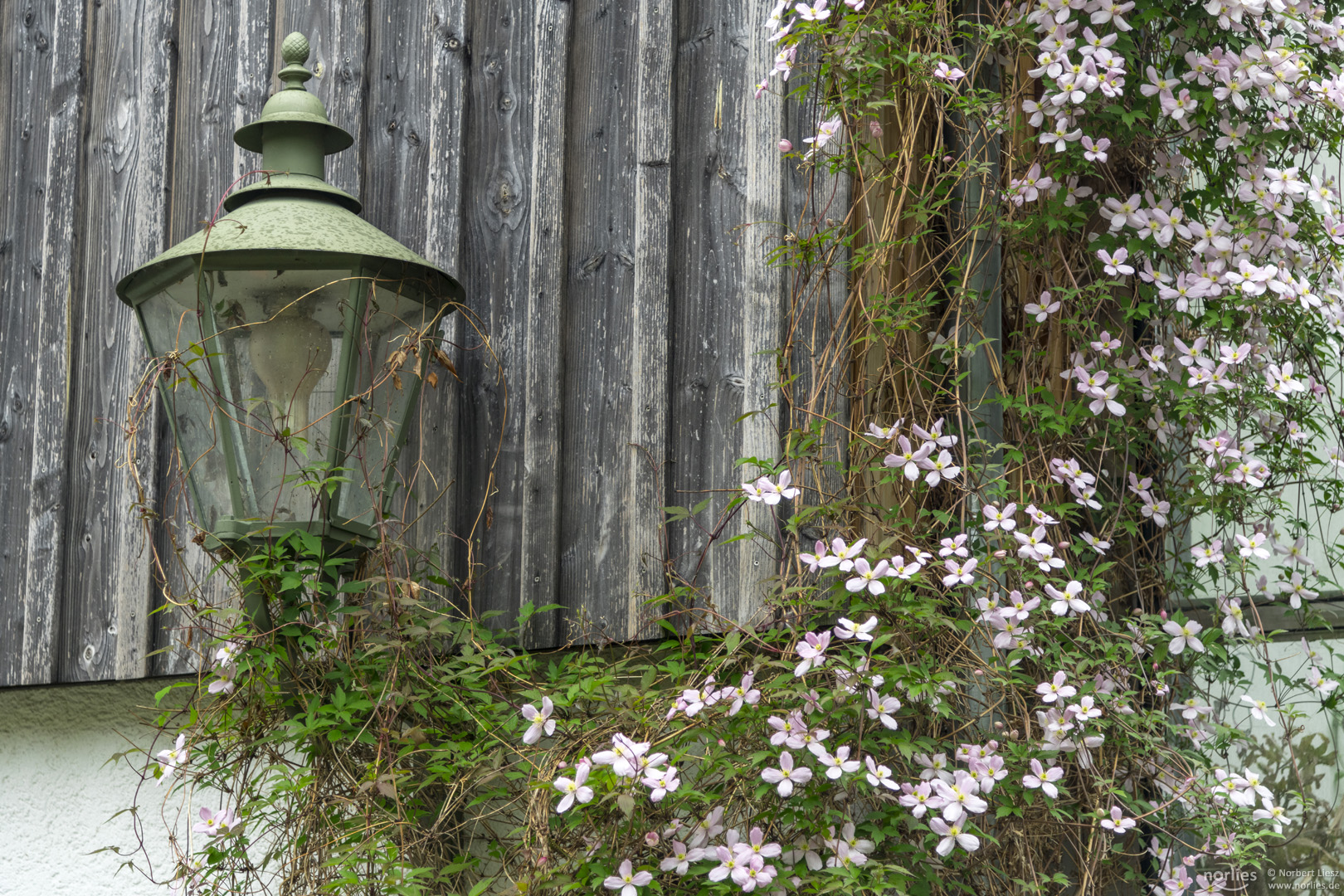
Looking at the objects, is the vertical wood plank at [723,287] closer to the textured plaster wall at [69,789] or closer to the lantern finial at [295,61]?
the lantern finial at [295,61]

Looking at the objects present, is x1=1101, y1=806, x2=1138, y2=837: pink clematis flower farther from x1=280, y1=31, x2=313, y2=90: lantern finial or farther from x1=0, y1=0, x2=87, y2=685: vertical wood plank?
x1=0, y1=0, x2=87, y2=685: vertical wood plank

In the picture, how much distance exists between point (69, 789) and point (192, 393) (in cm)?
110

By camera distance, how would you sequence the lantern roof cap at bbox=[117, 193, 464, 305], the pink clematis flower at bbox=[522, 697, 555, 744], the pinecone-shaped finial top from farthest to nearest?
the pinecone-shaped finial top → the lantern roof cap at bbox=[117, 193, 464, 305] → the pink clematis flower at bbox=[522, 697, 555, 744]

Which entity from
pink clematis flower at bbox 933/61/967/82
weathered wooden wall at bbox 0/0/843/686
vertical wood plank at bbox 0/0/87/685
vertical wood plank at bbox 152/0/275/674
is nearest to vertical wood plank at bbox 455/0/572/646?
weathered wooden wall at bbox 0/0/843/686

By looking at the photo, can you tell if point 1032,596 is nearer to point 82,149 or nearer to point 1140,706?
point 1140,706

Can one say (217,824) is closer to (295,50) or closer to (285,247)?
(285,247)

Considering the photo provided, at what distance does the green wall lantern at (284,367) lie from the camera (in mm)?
1740

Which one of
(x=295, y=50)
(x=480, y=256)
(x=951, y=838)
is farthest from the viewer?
(x=480, y=256)

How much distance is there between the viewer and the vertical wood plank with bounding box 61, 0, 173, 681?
234 cm

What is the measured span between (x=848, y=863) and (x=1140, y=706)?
0.49 m

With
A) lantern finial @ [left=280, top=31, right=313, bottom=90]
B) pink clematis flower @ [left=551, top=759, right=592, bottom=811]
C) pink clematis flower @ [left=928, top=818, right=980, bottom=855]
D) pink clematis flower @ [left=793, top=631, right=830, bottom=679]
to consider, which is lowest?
pink clematis flower @ [left=928, top=818, right=980, bottom=855]

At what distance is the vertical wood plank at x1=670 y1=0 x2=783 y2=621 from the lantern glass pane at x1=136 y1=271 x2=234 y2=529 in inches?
28.7

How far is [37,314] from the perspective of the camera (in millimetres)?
2498

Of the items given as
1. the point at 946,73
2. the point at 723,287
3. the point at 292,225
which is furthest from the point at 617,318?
the point at 946,73
